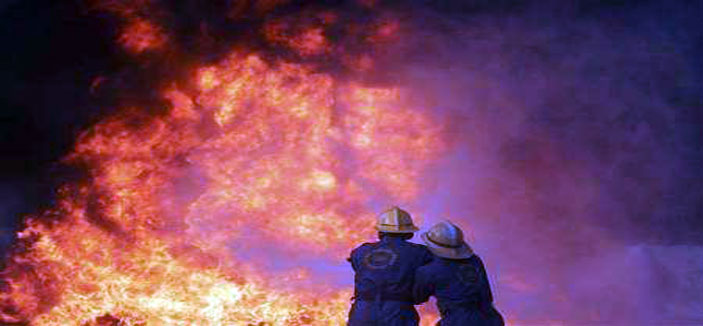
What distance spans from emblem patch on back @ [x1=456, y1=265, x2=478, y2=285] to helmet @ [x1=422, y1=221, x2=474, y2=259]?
0.36ft

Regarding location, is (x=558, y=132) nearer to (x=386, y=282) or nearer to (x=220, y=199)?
(x=220, y=199)

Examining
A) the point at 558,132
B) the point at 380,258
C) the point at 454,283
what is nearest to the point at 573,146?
the point at 558,132

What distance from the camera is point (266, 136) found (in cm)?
1225

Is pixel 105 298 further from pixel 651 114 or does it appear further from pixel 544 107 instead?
pixel 651 114

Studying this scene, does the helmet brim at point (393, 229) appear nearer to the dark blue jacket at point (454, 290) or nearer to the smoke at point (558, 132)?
the dark blue jacket at point (454, 290)

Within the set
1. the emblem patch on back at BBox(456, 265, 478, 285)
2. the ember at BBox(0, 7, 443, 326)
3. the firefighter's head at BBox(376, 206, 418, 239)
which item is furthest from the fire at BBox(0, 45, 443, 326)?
the emblem patch on back at BBox(456, 265, 478, 285)

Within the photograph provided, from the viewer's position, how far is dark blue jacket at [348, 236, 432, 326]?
6188mm

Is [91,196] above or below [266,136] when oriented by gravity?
below

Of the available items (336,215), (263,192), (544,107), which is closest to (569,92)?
(544,107)

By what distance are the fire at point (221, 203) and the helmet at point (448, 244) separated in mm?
4776

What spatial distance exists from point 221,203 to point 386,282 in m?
6.25

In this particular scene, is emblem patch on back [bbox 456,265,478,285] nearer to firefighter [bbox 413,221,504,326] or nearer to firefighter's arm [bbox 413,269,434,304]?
firefighter [bbox 413,221,504,326]

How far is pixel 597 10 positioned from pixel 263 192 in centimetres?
819

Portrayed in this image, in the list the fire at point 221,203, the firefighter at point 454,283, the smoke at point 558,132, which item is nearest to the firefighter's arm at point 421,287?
the firefighter at point 454,283
